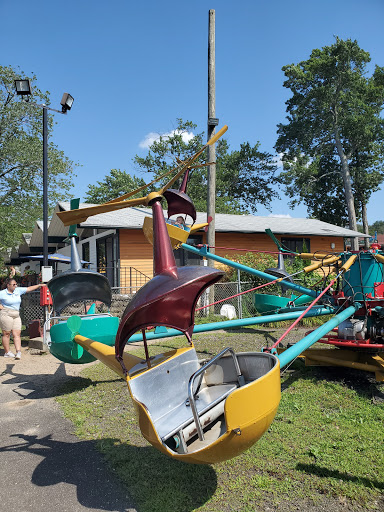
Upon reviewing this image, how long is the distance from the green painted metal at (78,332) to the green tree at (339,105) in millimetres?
33216

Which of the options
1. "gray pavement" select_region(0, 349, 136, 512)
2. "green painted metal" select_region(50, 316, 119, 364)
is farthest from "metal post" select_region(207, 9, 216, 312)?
"gray pavement" select_region(0, 349, 136, 512)

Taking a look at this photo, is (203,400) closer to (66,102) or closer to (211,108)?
(66,102)

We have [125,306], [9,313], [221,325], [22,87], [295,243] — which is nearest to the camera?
[221,325]

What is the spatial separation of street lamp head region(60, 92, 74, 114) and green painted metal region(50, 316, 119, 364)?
7484mm

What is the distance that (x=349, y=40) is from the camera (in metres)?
34.4

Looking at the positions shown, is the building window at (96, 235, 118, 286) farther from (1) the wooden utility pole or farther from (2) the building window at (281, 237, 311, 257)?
(2) the building window at (281, 237, 311, 257)

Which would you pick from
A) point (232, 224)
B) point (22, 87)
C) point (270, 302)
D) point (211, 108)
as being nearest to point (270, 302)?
point (270, 302)

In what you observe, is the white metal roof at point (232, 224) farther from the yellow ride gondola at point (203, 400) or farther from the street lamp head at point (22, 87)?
the yellow ride gondola at point (203, 400)

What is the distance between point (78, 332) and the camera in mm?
5305

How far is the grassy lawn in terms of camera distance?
3.09 metres

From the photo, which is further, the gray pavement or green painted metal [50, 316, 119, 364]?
green painted metal [50, 316, 119, 364]

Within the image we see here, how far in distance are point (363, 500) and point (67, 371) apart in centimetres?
594

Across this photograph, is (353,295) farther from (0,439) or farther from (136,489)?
(0,439)

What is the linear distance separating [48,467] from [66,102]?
31.4 ft
